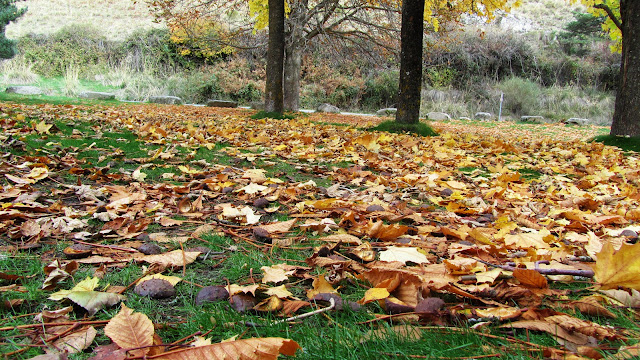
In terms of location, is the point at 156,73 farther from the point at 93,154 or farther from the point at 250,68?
the point at 93,154

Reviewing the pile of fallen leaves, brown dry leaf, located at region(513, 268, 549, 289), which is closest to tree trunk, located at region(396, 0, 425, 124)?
the pile of fallen leaves

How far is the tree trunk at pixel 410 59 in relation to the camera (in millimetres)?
7199

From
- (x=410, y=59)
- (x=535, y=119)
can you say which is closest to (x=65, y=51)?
(x=410, y=59)

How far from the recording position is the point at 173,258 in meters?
1.55

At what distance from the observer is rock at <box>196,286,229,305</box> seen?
125cm

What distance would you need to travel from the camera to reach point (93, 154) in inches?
137

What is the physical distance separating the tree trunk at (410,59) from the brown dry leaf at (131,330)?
23.0ft

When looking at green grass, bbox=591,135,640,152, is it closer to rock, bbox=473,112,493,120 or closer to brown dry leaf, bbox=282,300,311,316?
brown dry leaf, bbox=282,300,311,316

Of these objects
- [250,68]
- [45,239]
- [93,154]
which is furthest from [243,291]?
[250,68]

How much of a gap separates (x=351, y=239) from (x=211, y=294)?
69 centimetres

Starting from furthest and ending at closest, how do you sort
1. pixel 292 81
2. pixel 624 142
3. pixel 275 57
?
pixel 292 81, pixel 275 57, pixel 624 142

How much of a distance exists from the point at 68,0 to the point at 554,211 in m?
41.8

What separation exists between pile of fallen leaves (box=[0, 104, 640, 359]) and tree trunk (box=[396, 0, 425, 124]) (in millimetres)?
4017

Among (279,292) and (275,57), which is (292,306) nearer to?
(279,292)
